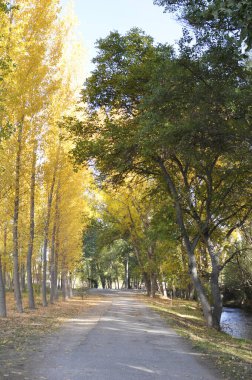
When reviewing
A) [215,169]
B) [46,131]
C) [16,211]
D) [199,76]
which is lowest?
[16,211]

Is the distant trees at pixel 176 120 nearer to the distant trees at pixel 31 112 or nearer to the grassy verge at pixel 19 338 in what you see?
the distant trees at pixel 31 112

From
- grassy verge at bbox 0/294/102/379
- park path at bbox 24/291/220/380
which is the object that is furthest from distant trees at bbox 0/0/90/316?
park path at bbox 24/291/220/380

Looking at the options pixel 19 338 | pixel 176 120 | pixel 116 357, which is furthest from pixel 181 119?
pixel 19 338

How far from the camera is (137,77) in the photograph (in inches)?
476

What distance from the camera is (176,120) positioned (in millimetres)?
10031

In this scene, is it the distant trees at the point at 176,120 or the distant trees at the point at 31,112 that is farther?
the distant trees at the point at 31,112

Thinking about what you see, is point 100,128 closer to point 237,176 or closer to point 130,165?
point 130,165

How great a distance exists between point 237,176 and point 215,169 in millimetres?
1578

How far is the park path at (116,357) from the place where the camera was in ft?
19.9

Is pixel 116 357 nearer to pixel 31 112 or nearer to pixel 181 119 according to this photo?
pixel 181 119

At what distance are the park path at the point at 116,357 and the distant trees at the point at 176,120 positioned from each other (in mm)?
4835

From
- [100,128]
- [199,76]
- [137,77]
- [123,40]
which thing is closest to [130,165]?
[100,128]

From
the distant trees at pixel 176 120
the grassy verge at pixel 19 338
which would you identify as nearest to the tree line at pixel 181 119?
the distant trees at pixel 176 120

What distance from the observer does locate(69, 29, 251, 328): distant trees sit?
29.2ft
